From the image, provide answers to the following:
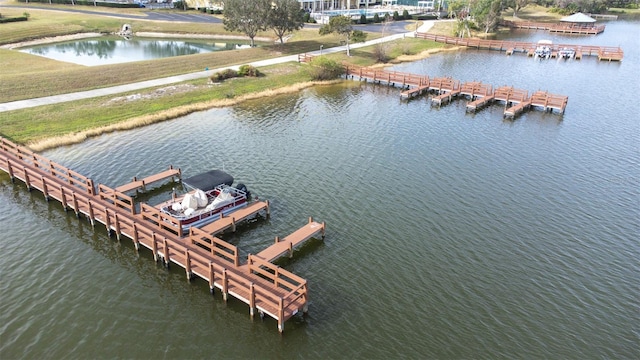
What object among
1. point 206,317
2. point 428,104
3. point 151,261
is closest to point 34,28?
point 428,104

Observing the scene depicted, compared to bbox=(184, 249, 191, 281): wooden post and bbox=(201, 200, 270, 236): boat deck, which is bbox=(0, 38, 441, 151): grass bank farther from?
bbox=(184, 249, 191, 281): wooden post

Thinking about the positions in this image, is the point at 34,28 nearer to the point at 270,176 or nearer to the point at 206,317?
the point at 270,176

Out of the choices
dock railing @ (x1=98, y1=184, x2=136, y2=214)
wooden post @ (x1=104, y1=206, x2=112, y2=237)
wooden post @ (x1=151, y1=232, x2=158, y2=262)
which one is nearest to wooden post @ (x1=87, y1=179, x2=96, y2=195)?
dock railing @ (x1=98, y1=184, x2=136, y2=214)

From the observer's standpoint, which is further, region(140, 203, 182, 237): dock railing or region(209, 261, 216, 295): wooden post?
region(140, 203, 182, 237): dock railing

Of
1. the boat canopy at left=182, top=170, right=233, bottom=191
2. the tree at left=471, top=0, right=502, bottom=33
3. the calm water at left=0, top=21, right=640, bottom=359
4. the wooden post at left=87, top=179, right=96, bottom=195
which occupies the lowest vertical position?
the calm water at left=0, top=21, right=640, bottom=359

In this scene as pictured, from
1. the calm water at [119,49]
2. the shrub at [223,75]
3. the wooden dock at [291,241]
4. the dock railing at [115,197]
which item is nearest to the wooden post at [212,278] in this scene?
the wooden dock at [291,241]

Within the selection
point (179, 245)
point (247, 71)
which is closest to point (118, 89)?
point (247, 71)

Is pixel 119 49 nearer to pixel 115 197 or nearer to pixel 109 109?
pixel 109 109
